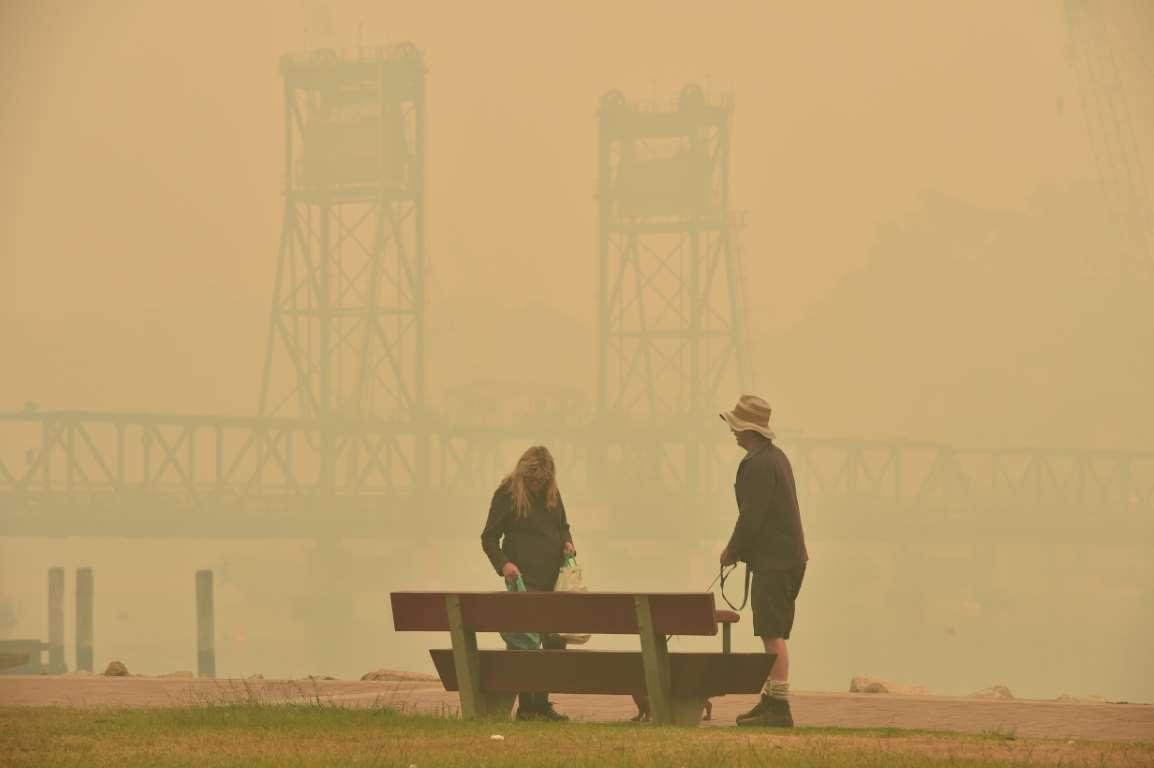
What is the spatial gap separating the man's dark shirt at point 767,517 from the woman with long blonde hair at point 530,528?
1015 mm

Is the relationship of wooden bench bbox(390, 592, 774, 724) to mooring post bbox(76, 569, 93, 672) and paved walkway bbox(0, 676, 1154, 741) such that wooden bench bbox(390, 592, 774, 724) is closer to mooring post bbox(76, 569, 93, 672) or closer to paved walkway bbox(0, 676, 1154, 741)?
paved walkway bbox(0, 676, 1154, 741)

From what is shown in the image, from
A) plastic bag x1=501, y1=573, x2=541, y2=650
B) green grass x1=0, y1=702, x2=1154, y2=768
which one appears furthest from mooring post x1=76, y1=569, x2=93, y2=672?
plastic bag x1=501, y1=573, x2=541, y2=650

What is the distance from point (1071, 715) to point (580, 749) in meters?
3.38

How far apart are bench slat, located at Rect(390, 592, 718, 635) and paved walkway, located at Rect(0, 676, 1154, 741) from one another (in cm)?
66

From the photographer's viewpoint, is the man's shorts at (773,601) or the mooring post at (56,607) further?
the mooring post at (56,607)

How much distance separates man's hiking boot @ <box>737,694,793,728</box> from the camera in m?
8.23

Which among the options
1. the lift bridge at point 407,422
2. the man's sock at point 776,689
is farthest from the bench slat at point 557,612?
the lift bridge at point 407,422

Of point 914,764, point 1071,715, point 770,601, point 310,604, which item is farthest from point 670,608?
point 310,604

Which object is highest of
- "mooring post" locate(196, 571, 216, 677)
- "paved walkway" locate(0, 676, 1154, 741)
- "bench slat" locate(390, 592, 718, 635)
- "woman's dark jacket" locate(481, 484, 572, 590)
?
"woman's dark jacket" locate(481, 484, 572, 590)

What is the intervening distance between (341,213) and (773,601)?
218 ft

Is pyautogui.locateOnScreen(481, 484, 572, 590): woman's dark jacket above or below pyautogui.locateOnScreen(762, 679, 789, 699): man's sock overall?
above

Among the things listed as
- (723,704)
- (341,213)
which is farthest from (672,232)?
(723,704)

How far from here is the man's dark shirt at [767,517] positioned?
8203 millimetres

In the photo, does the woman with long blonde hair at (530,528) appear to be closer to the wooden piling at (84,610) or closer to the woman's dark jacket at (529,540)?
the woman's dark jacket at (529,540)
